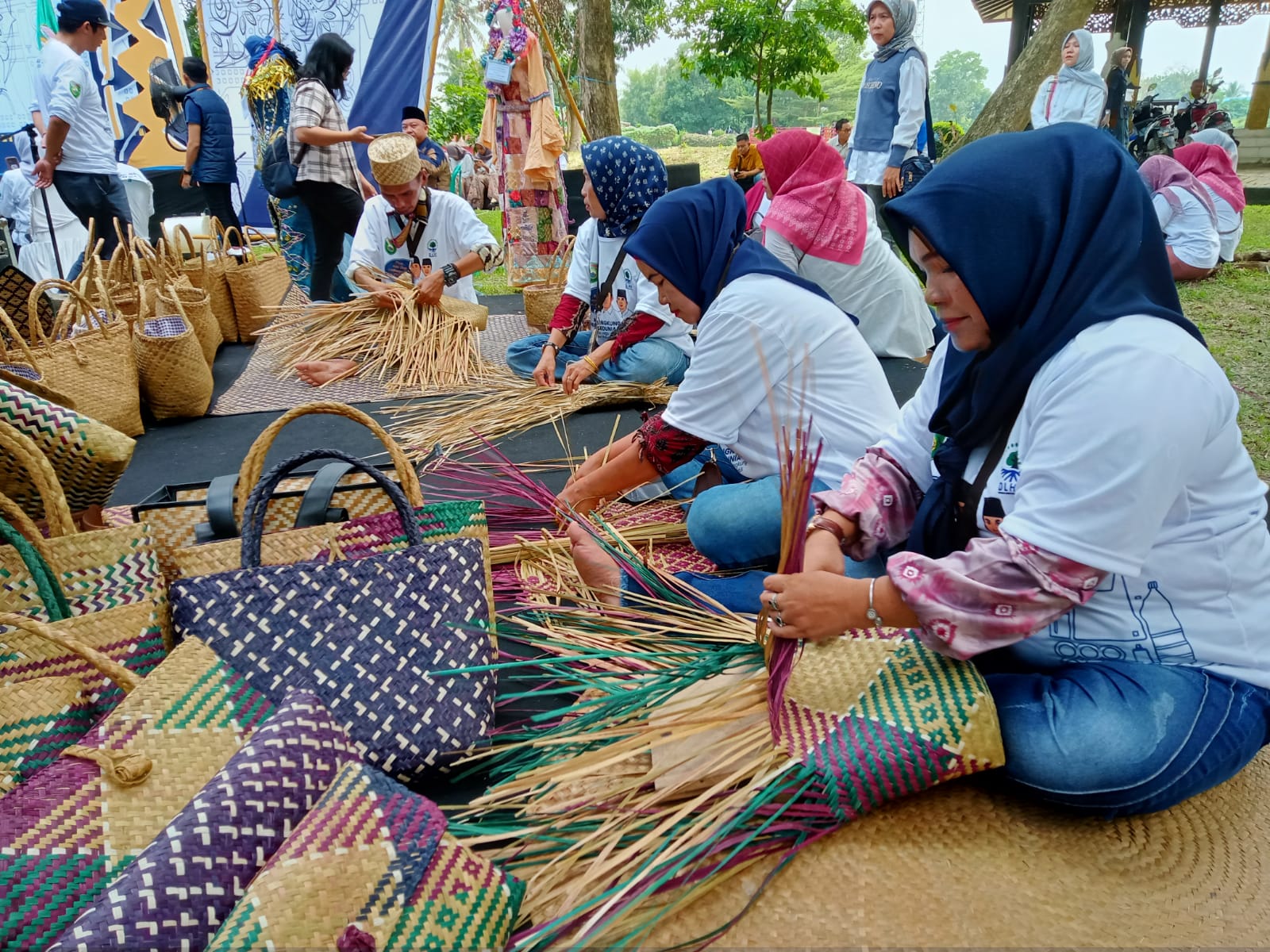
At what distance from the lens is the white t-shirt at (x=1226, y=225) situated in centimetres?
487

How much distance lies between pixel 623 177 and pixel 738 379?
1539 mm

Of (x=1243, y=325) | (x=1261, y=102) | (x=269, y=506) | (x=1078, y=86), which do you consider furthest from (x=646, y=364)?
(x=1261, y=102)

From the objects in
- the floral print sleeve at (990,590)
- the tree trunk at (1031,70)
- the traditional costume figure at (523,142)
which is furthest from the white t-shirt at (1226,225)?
the floral print sleeve at (990,590)

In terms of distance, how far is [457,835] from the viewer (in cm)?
120

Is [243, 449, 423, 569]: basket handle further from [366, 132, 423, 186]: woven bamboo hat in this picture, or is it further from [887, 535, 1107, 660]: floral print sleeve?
[366, 132, 423, 186]: woven bamboo hat

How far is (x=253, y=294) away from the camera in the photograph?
15.3ft

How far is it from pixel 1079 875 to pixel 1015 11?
15.3m

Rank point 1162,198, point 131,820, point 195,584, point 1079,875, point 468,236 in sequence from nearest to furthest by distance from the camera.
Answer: point 131,820
point 1079,875
point 195,584
point 468,236
point 1162,198

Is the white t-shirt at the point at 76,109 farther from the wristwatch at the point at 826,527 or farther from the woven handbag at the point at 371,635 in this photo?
the wristwatch at the point at 826,527

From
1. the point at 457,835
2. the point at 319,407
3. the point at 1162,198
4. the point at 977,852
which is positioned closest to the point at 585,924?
the point at 457,835

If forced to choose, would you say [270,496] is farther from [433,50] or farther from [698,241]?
[433,50]

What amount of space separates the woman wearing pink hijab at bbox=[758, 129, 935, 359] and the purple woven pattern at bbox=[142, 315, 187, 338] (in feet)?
7.80

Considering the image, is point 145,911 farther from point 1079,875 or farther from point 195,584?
point 1079,875

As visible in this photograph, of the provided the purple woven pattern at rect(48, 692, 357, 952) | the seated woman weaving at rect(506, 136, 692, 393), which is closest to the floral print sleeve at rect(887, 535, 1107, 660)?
the purple woven pattern at rect(48, 692, 357, 952)
